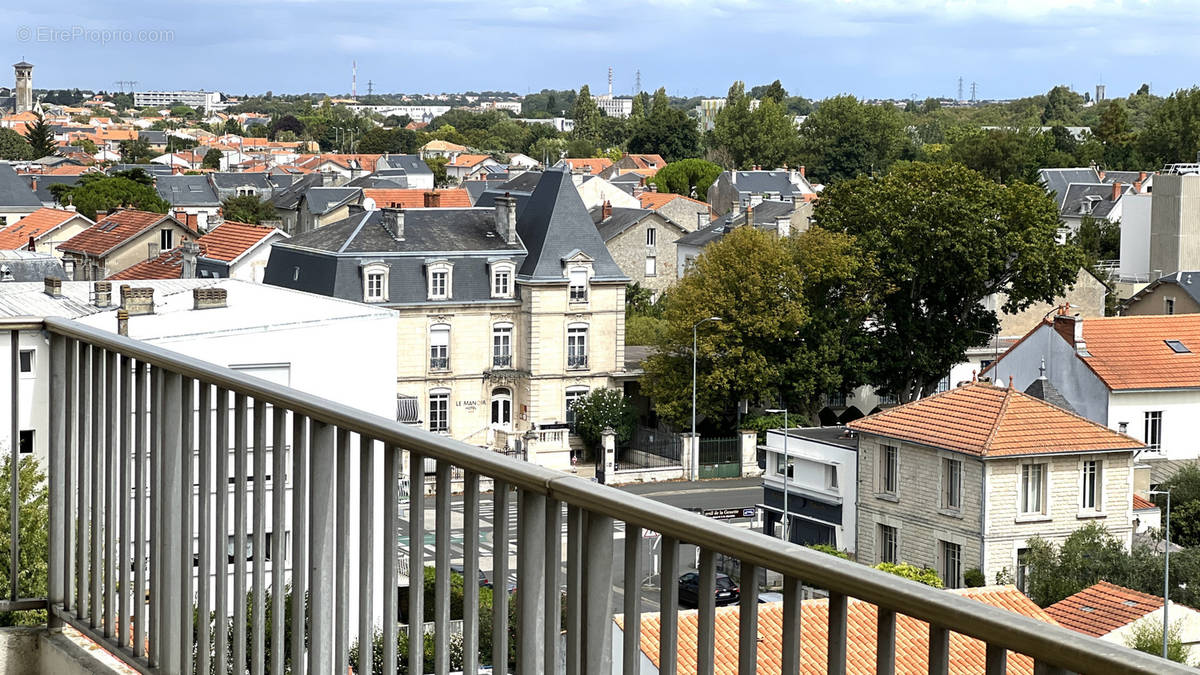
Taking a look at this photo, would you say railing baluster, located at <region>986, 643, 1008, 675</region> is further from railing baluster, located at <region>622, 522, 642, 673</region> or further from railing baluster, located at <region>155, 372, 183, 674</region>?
railing baluster, located at <region>155, 372, 183, 674</region>

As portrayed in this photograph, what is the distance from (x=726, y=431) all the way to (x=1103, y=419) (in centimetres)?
1065

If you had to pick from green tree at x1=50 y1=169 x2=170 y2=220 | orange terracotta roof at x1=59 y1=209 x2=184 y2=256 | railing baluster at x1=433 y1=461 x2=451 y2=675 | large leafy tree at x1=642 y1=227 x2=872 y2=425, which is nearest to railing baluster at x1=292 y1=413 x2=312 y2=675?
railing baluster at x1=433 y1=461 x2=451 y2=675

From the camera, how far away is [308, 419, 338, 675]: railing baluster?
314cm

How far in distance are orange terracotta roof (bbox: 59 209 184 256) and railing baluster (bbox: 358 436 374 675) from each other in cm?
5252

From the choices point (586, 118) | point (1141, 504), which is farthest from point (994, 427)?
point (586, 118)

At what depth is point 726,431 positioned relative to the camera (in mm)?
44938

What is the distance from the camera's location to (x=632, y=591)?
7.64 ft

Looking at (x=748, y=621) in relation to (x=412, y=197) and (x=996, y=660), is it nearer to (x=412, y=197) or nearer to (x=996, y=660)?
(x=996, y=660)

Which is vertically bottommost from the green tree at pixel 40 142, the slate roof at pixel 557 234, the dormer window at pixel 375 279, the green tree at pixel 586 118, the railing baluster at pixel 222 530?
the railing baluster at pixel 222 530

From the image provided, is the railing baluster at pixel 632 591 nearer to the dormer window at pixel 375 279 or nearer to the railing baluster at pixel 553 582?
the railing baluster at pixel 553 582

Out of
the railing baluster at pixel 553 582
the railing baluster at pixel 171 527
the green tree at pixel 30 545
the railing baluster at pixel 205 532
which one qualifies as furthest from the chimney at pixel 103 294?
the railing baluster at pixel 553 582

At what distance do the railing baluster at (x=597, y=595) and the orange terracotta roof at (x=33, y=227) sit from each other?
60.1 meters

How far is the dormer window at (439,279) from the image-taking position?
4194 centimetres

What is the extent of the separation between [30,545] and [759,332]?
37302 millimetres
